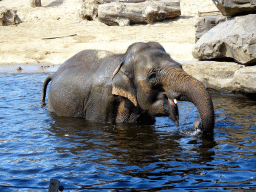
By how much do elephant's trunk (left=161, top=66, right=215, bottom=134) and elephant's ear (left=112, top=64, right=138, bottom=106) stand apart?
57cm

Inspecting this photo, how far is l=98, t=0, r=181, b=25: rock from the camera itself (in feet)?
56.5

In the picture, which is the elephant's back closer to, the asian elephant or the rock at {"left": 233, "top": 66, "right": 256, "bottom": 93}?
the asian elephant

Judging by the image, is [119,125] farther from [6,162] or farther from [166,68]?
[6,162]

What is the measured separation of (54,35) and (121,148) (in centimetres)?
1275

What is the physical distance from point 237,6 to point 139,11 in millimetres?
10059

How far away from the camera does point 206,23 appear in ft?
30.5

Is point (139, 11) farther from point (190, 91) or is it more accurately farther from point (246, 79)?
point (190, 91)

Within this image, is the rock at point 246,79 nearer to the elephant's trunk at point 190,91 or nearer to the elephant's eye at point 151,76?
the elephant's trunk at point 190,91

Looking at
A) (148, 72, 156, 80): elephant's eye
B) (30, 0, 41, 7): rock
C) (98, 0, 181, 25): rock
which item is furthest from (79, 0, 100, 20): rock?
(148, 72, 156, 80): elephant's eye

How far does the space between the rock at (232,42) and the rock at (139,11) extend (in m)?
8.83

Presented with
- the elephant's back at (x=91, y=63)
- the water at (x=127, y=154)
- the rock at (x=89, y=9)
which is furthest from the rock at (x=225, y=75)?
the rock at (x=89, y=9)

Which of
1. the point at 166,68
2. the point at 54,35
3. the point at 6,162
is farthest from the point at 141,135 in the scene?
the point at 54,35

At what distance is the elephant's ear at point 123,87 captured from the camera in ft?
17.6

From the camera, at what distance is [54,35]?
16812 millimetres
